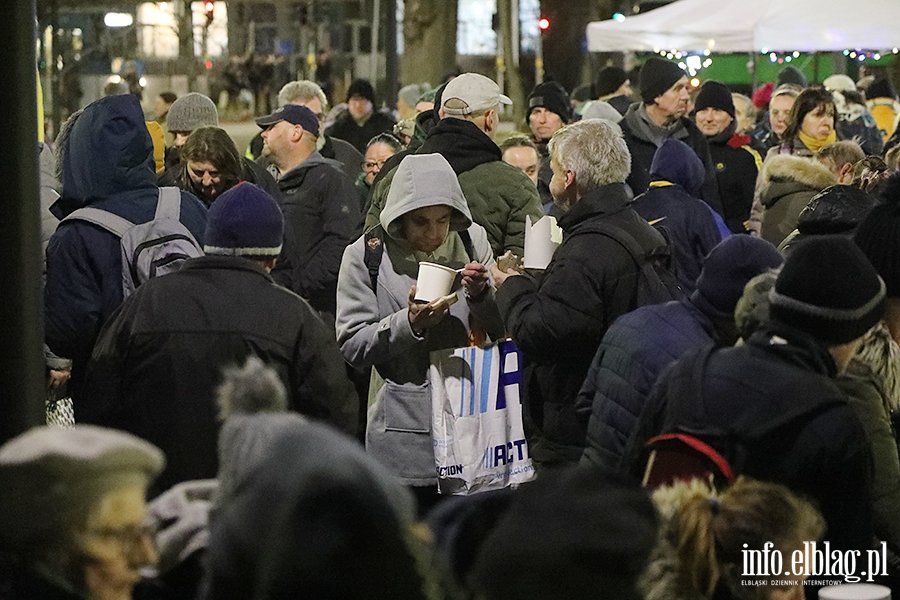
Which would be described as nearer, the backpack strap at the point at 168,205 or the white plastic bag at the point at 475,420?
the white plastic bag at the point at 475,420

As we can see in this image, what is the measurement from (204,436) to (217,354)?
252 millimetres

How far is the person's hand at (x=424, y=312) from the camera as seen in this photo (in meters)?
4.89

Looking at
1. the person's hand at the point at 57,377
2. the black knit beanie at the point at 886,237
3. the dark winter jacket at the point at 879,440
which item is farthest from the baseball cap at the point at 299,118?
the dark winter jacket at the point at 879,440

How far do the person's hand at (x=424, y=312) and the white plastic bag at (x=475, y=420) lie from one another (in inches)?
8.0

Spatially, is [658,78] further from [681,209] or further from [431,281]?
[431,281]

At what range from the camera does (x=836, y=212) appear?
569 cm

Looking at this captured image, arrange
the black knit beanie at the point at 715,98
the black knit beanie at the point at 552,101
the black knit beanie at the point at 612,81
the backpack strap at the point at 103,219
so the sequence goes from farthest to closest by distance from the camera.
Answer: the black knit beanie at the point at 612,81 → the black knit beanie at the point at 552,101 → the black knit beanie at the point at 715,98 → the backpack strap at the point at 103,219

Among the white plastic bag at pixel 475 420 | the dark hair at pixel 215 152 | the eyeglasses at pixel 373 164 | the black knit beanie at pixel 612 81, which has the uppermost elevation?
the black knit beanie at pixel 612 81

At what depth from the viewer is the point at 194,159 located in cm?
662

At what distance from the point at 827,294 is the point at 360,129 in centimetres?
1046

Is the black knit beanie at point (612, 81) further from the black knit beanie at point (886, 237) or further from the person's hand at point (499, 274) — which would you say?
the black knit beanie at point (886, 237)

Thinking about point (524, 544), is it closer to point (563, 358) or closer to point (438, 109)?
point (563, 358)

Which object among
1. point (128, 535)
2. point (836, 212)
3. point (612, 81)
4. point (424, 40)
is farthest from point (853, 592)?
point (424, 40)

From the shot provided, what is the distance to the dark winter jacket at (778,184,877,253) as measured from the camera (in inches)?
220
